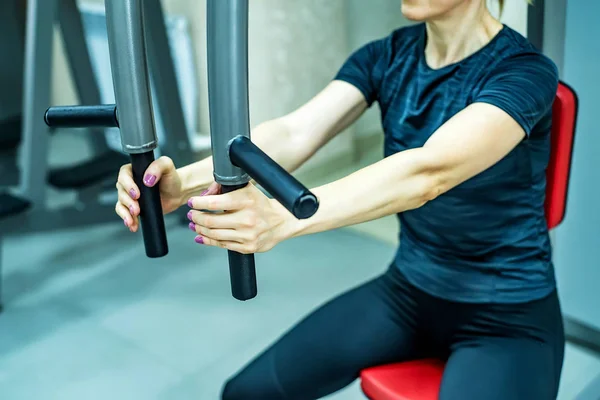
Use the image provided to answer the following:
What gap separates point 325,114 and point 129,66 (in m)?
0.56

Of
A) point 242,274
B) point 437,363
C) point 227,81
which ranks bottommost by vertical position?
point 437,363

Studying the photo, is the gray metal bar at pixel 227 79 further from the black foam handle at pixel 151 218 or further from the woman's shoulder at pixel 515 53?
the woman's shoulder at pixel 515 53

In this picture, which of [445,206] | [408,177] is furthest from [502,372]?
[408,177]

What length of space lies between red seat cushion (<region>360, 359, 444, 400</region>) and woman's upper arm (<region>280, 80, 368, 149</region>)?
428mm

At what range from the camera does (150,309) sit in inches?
90.8

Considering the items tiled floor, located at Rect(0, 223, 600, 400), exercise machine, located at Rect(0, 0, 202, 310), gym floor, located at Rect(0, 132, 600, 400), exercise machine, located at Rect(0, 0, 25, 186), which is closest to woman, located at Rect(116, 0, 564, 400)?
gym floor, located at Rect(0, 132, 600, 400)

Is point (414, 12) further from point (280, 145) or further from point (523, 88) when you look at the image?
point (280, 145)

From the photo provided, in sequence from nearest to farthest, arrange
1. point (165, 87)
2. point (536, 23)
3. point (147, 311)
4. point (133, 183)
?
point (133, 183) → point (536, 23) → point (147, 311) → point (165, 87)

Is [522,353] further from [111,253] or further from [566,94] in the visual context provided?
[111,253]

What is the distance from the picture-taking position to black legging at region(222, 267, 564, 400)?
1.16 meters

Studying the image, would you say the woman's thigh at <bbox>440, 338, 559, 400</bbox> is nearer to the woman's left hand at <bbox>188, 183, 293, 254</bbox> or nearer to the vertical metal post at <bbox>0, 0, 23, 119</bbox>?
the woman's left hand at <bbox>188, 183, 293, 254</bbox>

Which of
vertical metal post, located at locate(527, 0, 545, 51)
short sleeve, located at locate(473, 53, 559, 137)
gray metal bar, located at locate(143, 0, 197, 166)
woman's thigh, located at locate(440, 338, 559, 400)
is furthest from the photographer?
gray metal bar, located at locate(143, 0, 197, 166)

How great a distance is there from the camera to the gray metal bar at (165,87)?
2.55 m

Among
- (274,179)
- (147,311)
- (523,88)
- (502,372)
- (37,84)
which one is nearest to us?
(274,179)
